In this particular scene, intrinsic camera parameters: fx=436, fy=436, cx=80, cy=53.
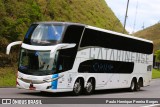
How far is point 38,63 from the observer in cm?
2083

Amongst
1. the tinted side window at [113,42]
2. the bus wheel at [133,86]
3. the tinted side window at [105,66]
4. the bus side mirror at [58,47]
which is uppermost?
the tinted side window at [113,42]

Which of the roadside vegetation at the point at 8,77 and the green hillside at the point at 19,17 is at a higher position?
the green hillside at the point at 19,17

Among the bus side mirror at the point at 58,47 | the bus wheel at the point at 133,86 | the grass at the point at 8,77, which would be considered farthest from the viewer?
the bus wheel at the point at 133,86

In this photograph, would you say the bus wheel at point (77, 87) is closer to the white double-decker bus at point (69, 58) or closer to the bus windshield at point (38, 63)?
the white double-decker bus at point (69, 58)

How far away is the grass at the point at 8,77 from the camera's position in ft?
92.3

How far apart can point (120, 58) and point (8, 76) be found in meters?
8.35

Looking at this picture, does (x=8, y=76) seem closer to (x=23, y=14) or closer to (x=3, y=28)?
(x=3, y=28)

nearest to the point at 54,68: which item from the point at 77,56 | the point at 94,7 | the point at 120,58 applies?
the point at 77,56

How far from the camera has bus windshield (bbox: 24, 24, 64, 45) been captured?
21000 mm

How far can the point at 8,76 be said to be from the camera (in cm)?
3064

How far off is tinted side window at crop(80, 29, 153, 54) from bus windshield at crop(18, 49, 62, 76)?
246 centimetres

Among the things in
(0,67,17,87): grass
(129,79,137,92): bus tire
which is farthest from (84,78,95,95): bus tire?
(129,79,137,92): bus tire

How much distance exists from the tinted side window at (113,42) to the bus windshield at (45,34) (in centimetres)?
185

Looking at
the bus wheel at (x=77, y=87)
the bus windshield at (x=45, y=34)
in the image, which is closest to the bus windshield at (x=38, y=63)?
the bus windshield at (x=45, y=34)
